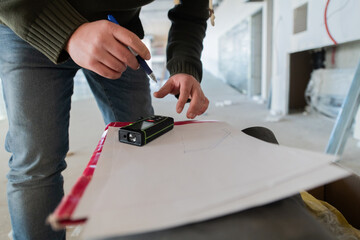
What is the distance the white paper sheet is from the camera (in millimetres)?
201

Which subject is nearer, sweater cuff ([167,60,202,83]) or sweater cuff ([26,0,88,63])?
sweater cuff ([26,0,88,63])

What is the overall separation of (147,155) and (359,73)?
105 centimetres

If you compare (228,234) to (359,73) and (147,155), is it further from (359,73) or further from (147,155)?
(359,73)

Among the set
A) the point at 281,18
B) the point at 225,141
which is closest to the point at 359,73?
the point at 225,141

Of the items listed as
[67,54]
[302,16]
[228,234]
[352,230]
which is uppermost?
[302,16]

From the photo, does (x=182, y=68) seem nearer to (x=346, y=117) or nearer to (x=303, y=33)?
(x=346, y=117)

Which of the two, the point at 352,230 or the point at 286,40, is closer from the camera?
the point at 352,230

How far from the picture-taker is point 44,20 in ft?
1.41

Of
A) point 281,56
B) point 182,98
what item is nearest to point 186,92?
point 182,98

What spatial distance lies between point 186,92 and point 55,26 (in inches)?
11.5

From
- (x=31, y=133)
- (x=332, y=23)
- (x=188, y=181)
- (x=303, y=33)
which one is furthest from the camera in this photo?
(x=303, y=33)

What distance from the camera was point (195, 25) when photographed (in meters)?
0.76

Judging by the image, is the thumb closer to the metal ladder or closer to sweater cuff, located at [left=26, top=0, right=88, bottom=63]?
sweater cuff, located at [left=26, top=0, right=88, bottom=63]

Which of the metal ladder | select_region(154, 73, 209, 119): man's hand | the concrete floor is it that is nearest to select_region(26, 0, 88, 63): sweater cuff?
select_region(154, 73, 209, 119): man's hand
